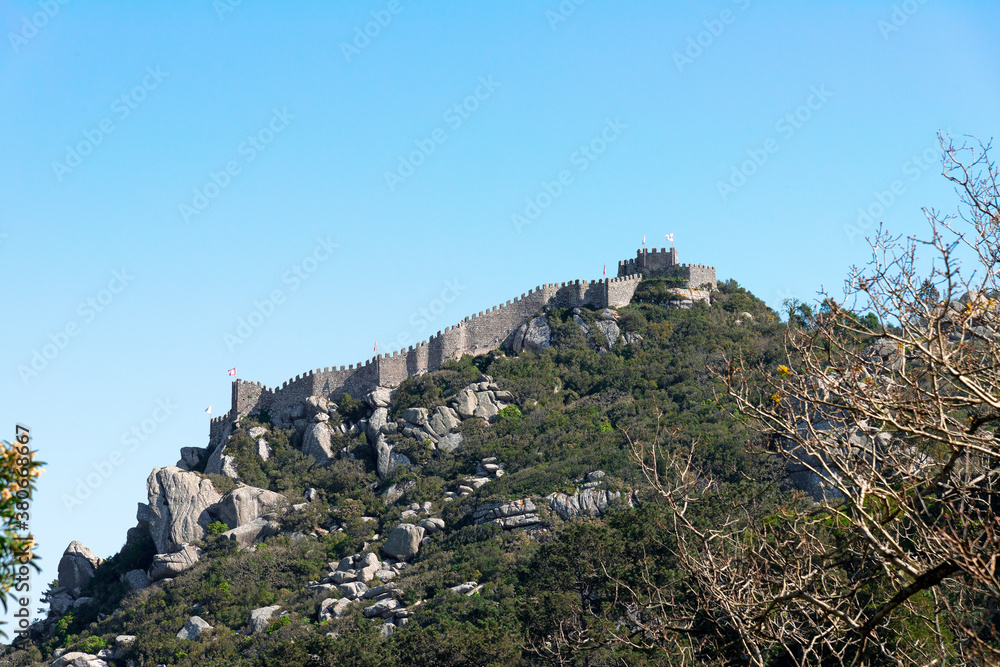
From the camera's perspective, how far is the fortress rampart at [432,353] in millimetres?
51281

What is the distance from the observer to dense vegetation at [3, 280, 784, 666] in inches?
1088

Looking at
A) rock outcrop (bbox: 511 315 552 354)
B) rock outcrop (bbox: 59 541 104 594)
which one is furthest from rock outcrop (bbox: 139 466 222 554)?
rock outcrop (bbox: 511 315 552 354)

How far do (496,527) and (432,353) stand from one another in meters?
14.9

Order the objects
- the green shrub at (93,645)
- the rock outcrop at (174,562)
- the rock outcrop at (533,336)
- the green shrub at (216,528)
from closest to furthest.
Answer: the green shrub at (93,645)
the rock outcrop at (174,562)
the green shrub at (216,528)
the rock outcrop at (533,336)

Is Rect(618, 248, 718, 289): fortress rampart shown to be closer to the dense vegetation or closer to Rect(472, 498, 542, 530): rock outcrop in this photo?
the dense vegetation

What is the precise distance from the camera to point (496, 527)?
38.7 meters

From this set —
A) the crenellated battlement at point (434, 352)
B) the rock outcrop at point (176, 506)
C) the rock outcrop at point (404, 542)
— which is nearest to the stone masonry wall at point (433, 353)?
the crenellated battlement at point (434, 352)

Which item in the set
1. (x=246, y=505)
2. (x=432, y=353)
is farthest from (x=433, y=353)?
(x=246, y=505)

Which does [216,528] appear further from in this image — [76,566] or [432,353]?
[432,353]

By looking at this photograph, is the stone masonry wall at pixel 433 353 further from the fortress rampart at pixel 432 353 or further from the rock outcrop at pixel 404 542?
the rock outcrop at pixel 404 542

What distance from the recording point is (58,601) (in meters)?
45.9

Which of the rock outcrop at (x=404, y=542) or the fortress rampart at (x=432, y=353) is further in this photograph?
the fortress rampart at (x=432, y=353)

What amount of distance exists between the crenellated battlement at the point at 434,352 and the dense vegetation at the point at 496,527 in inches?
42.1

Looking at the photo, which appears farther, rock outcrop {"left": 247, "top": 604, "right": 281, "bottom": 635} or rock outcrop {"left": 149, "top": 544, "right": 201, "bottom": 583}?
rock outcrop {"left": 149, "top": 544, "right": 201, "bottom": 583}
